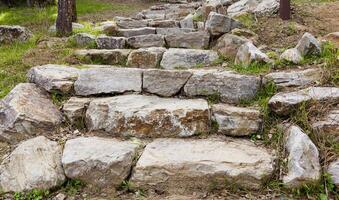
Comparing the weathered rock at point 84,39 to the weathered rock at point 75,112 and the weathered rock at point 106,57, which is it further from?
the weathered rock at point 75,112

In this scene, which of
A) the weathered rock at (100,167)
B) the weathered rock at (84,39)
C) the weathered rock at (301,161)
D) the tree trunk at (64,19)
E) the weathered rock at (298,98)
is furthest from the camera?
the tree trunk at (64,19)

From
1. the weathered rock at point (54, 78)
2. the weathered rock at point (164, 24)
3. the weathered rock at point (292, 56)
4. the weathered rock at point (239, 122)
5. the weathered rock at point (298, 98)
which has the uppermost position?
the weathered rock at point (164, 24)

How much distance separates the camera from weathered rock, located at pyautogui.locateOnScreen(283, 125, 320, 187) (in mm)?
3035

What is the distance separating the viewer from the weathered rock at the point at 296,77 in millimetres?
4035

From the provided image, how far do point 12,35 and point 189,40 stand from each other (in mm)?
3052

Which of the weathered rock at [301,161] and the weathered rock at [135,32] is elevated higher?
the weathered rock at [135,32]

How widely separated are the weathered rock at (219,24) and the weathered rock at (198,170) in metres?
2.82

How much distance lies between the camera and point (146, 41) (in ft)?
19.7

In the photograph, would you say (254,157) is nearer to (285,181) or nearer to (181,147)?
(285,181)

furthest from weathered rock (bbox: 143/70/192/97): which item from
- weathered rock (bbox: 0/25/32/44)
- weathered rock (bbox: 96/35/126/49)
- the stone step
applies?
weathered rock (bbox: 0/25/32/44)

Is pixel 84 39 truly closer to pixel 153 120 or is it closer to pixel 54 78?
pixel 54 78

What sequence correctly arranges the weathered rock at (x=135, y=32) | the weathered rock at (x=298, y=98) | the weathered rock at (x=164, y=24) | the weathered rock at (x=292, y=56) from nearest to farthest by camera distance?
the weathered rock at (x=298, y=98)
the weathered rock at (x=292, y=56)
the weathered rock at (x=135, y=32)
the weathered rock at (x=164, y=24)

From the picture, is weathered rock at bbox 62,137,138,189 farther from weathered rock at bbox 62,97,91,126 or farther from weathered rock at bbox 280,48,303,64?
weathered rock at bbox 280,48,303,64

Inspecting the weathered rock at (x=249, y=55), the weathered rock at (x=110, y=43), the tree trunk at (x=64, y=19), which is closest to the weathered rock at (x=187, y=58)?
the weathered rock at (x=249, y=55)
